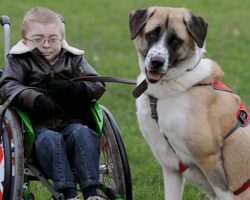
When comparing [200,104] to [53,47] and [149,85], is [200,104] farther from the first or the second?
[53,47]

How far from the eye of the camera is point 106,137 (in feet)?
16.2

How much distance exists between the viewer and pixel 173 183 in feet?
15.8

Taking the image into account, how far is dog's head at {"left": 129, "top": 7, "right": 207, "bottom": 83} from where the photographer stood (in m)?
4.27

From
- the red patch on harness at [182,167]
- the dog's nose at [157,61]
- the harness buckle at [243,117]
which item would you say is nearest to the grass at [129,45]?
the red patch on harness at [182,167]

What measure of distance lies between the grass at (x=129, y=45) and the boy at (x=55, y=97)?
979 millimetres

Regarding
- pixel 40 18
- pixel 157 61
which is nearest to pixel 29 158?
pixel 40 18

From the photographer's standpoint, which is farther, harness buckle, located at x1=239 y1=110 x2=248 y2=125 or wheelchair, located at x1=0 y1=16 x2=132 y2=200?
harness buckle, located at x1=239 y1=110 x2=248 y2=125

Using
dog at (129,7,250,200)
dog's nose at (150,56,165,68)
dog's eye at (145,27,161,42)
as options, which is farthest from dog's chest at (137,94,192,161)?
dog's eye at (145,27,161,42)

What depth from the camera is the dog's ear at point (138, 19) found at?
441 cm

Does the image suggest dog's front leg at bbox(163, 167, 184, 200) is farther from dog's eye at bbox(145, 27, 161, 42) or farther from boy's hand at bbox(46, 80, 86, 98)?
dog's eye at bbox(145, 27, 161, 42)

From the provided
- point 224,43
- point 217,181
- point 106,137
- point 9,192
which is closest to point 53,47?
point 106,137

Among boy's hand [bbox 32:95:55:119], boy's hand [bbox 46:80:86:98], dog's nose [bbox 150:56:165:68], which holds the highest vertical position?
dog's nose [bbox 150:56:165:68]

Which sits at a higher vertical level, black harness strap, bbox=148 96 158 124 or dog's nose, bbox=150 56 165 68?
dog's nose, bbox=150 56 165 68

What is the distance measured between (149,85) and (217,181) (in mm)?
750
